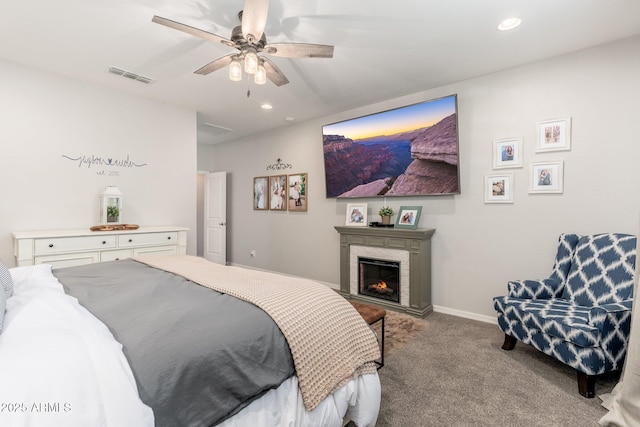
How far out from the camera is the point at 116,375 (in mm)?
848

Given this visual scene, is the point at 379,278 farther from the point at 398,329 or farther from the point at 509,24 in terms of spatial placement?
the point at 509,24

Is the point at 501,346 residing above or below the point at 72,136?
below

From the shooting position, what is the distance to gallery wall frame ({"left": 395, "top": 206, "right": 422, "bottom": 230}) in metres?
3.66

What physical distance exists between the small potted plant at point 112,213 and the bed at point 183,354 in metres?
1.75

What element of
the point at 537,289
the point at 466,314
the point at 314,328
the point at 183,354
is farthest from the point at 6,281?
the point at 466,314

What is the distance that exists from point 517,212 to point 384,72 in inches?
78.9

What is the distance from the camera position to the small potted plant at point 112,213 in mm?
3508

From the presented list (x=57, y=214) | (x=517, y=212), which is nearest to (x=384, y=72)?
(x=517, y=212)

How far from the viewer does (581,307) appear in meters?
2.32

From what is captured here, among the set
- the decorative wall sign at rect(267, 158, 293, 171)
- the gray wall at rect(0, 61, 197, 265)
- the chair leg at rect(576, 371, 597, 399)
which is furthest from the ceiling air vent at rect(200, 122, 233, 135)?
the chair leg at rect(576, 371, 597, 399)

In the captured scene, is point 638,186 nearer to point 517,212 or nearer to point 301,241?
point 517,212

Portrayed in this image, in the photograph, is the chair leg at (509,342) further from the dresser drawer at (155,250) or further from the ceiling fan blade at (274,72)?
the dresser drawer at (155,250)

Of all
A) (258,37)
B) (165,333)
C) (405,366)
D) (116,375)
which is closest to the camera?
(116,375)

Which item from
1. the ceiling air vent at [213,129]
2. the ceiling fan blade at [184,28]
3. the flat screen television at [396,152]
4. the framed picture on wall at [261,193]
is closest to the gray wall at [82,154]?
the ceiling air vent at [213,129]
